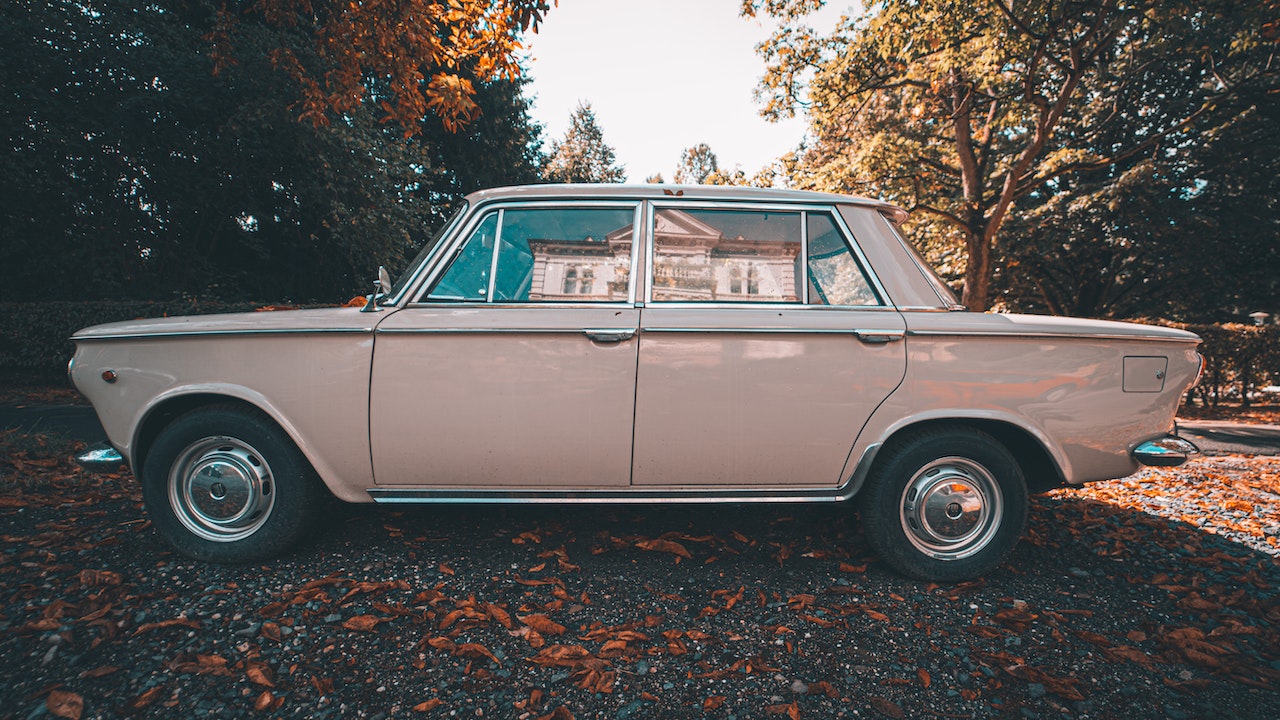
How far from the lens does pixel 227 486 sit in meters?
2.63

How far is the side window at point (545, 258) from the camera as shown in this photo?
8.92ft

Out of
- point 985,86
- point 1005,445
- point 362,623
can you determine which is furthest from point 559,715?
point 985,86

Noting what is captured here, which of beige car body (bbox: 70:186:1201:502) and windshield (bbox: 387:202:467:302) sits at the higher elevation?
windshield (bbox: 387:202:467:302)

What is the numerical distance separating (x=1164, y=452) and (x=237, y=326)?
180 inches

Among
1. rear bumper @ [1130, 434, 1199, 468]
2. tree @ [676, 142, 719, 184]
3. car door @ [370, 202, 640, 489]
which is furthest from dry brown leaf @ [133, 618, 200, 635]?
tree @ [676, 142, 719, 184]

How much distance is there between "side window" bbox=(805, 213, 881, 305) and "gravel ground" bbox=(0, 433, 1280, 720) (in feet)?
4.64

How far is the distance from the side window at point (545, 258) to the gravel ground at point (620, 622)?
1.41 meters

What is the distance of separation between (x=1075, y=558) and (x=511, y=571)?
310 centimetres

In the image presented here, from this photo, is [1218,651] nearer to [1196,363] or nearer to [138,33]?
[1196,363]

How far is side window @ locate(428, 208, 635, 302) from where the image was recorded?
107 inches

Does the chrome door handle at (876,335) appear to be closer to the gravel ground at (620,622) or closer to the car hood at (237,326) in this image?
the gravel ground at (620,622)


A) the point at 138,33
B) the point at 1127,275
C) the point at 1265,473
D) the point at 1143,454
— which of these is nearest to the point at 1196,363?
the point at 1143,454

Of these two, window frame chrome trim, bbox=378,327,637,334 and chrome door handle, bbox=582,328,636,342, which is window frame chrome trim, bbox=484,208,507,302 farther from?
chrome door handle, bbox=582,328,636,342

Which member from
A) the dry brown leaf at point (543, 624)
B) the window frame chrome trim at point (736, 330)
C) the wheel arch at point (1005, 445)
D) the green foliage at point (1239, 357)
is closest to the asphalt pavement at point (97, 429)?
the green foliage at point (1239, 357)
